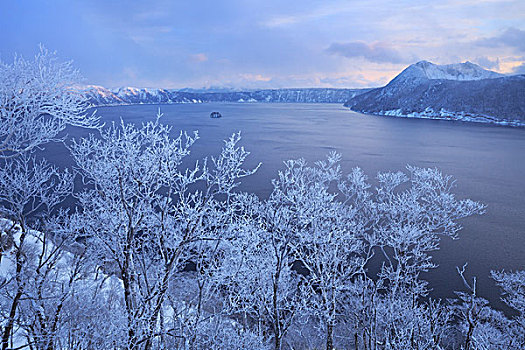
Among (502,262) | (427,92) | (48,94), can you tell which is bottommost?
(502,262)

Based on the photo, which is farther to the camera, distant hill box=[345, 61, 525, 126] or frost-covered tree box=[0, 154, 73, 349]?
distant hill box=[345, 61, 525, 126]

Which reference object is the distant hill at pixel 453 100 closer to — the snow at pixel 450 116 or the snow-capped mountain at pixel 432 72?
the snow at pixel 450 116

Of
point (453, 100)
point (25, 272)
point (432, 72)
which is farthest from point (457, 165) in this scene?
point (432, 72)

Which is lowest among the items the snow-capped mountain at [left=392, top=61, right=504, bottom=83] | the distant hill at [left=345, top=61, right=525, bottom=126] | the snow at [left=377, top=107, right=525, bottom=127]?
the snow at [left=377, top=107, right=525, bottom=127]

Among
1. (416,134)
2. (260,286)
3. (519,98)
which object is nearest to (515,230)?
(260,286)

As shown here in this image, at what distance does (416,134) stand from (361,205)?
53892 mm

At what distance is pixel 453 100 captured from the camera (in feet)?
341

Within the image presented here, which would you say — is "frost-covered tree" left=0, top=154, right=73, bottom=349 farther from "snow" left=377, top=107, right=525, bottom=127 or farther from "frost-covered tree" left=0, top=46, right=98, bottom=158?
"snow" left=377, top=107, right=525, bottom=127

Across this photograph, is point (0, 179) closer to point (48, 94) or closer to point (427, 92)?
point (48, 94)

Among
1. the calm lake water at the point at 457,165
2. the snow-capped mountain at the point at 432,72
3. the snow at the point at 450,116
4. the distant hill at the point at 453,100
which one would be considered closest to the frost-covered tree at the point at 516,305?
the calm lake water at the point at 457,165

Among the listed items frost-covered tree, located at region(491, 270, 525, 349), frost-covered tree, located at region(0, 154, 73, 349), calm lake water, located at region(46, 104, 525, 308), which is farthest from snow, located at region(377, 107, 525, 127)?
frost-covered tree, located at region(0, 154, 73, 349)

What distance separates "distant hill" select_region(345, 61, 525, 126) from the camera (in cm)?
8862

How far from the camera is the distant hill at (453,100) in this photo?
291 feet

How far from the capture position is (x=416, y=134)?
65.4 metres
